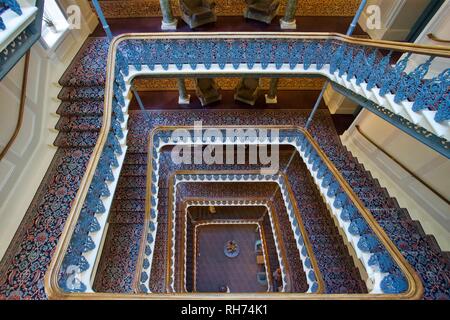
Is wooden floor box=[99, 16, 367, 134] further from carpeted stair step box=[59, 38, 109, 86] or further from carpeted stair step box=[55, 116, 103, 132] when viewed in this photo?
carpeted stair step box=[55, 116, 103, 132]

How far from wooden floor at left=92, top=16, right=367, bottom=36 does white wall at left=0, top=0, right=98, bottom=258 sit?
5.93ft

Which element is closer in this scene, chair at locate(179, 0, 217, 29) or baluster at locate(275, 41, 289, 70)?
baluster at locate(275, 41, 289, 70)

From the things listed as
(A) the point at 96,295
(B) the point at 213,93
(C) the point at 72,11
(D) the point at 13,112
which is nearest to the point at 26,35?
(D) the point at 13,112


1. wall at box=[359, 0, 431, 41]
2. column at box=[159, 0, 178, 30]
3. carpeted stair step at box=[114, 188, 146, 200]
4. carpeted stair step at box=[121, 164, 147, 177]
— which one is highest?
column at box=[159, 0, 178, 30]

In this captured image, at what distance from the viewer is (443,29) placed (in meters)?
4.21

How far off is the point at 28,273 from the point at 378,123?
6.91 m

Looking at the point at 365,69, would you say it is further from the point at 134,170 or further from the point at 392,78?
the point at 134,170

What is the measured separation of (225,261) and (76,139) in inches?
307

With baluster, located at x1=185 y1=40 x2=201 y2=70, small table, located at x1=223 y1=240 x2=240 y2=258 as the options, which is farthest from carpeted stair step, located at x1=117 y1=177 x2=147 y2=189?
small table, located at x1=223 y1=240 x2=240 y2=258

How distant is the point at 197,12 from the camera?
6.01 m

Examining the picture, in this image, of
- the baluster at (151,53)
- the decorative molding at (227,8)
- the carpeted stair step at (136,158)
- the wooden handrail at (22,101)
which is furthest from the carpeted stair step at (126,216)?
the decorative molding at (227,8)

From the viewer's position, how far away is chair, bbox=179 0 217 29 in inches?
237

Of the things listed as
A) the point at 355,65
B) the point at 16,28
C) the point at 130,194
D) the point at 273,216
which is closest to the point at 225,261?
the point at 273,216
